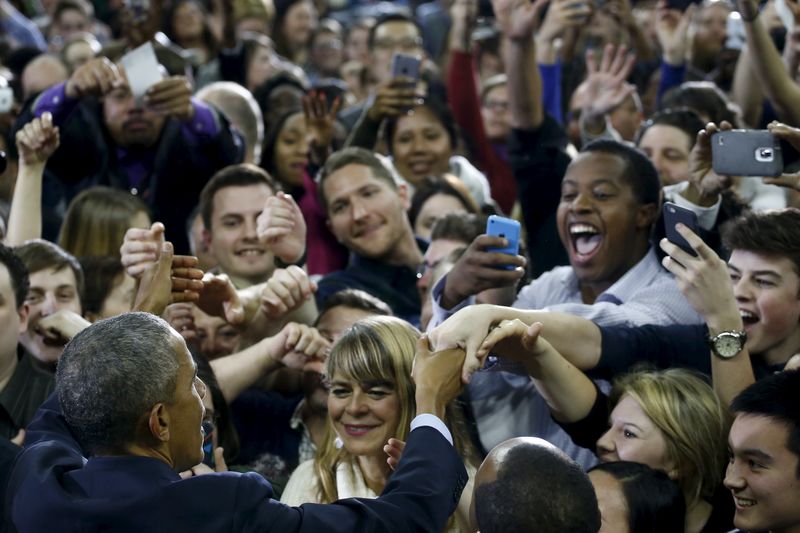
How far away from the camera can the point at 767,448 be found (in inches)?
125

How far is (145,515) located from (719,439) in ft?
5.49

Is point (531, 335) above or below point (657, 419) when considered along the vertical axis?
above

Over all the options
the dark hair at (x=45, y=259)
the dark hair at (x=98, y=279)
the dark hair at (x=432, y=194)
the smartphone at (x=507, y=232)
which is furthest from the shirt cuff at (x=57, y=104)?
the smartphone at (x=507, y=232)

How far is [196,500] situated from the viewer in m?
2.76

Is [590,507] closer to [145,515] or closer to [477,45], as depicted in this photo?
[145,515]

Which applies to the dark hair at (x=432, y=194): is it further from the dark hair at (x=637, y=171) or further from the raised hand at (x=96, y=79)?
the raised hand at (x=96, y=79)

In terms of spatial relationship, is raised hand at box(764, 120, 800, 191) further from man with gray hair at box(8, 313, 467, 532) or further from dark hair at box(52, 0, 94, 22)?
dark hair at box(52, 0, 94, 22)

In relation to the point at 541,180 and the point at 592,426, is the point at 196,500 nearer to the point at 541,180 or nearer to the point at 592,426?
the point at 592,426

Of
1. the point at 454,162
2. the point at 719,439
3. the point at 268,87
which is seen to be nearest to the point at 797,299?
the point at 719,439

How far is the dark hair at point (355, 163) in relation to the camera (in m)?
5.54

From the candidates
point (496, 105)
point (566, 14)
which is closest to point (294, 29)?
point (496, 105)

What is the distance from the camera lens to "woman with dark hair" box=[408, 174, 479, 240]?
591 cm

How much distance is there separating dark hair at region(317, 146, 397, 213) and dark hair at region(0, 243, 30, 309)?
1.76 metres

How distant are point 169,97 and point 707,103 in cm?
253
